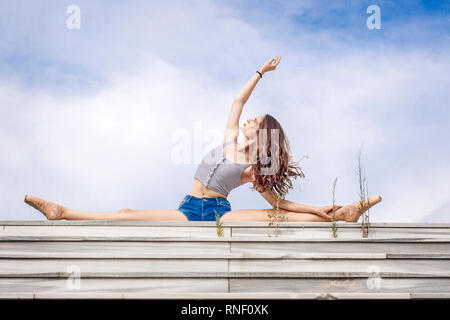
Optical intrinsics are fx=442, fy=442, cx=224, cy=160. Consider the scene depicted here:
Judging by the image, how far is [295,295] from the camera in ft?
7.97

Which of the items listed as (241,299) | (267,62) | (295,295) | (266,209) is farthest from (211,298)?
(267,62)

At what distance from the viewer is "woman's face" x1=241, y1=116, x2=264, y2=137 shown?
437 cm

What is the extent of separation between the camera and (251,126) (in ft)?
14.4

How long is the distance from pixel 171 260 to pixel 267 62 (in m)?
2.46

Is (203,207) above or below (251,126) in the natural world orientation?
below

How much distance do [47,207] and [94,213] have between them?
392 mm

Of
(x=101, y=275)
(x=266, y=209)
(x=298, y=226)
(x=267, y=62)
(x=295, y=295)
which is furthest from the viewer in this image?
(x=267, y=62)

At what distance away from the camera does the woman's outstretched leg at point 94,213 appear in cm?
373

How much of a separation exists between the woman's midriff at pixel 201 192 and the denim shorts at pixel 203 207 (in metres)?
0.05

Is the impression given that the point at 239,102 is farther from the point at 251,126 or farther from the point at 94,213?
the point at 94,213
